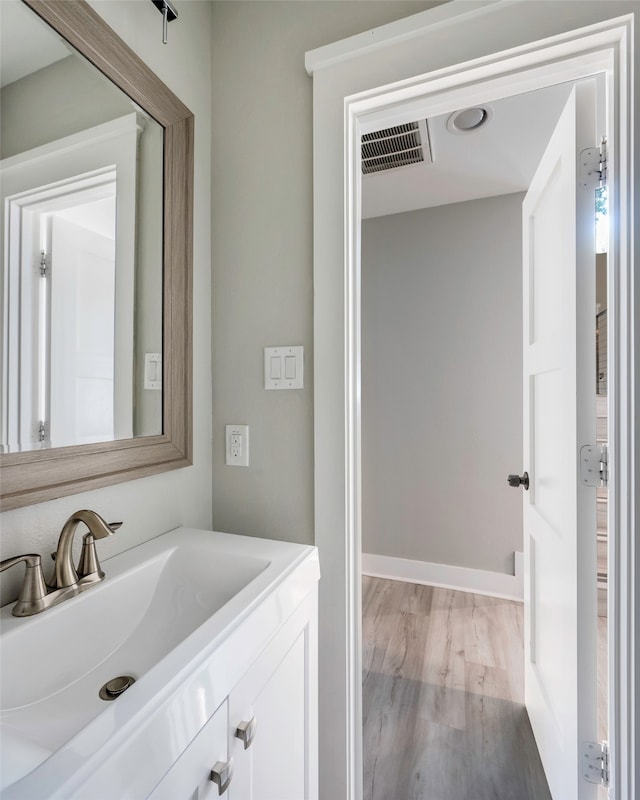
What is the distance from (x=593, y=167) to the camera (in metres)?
1.00

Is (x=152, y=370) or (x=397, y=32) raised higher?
(x=397, y=32)

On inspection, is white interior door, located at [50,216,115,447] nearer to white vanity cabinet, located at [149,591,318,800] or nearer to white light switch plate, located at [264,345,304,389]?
white light switch plate, located at [264,345,304,389]

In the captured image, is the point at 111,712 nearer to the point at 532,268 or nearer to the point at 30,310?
the point at 30,310

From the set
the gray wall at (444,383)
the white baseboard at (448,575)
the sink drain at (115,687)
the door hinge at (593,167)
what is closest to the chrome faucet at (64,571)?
the sink drain at (115,687)

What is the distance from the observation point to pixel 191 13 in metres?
1.15

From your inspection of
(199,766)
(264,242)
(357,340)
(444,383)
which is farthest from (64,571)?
(444,383)

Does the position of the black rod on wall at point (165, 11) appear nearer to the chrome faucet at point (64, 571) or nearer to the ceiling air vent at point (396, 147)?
the ceiling air vent at point (396, 147)

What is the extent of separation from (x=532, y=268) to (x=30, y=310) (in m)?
1.52

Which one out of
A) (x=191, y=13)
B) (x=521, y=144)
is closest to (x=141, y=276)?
(x=191, y=13)

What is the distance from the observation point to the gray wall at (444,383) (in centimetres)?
245

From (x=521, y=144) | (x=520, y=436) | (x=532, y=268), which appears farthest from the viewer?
(x=520, y=436)

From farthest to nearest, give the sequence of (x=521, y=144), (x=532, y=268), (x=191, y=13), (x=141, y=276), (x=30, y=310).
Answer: (x=521, y=144) → (x=532, y=268) → (x=191, y=13) → (x=141, y=276) → (x=30, y=310)

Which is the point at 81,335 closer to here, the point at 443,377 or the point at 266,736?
the point at 266,736

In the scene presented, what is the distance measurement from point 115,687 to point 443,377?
7.58ft
